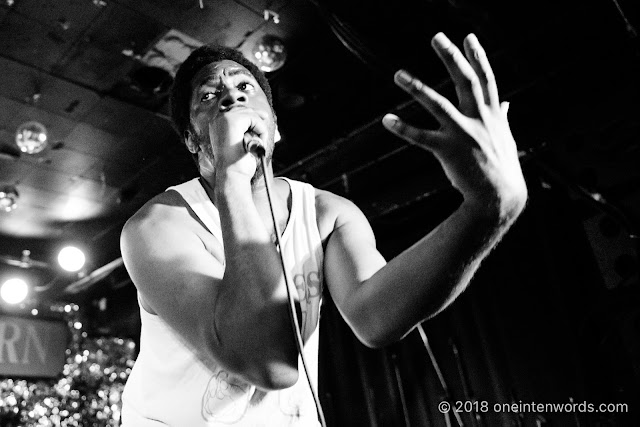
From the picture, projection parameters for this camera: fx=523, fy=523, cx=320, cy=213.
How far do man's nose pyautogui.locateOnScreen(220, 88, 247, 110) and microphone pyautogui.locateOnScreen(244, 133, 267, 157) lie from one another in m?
0.23

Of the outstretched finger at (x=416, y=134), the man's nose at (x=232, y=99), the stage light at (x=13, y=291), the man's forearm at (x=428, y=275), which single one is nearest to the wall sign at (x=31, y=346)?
the stage light at (x=13, y=291)

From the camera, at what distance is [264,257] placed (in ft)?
3.70

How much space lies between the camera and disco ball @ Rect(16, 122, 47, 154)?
213 inches

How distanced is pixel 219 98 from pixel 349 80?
4.21 m

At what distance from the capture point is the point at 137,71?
5.25 meters

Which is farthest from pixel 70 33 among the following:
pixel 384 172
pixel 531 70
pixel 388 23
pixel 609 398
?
pixel 609 398

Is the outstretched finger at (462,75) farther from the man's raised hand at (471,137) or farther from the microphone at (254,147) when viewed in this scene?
the microphone at (254,147)

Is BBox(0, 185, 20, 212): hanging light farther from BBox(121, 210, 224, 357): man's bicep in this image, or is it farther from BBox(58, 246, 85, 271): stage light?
BBox(121, 210, 224, 357): man's bicep

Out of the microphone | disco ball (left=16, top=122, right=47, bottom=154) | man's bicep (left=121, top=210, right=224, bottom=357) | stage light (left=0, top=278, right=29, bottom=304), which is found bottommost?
man's bicep (left=121, top=210, right=224, bottom=357)

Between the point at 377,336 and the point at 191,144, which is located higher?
the point at 191,144

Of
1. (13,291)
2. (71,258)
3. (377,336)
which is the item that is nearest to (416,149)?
(377,336)

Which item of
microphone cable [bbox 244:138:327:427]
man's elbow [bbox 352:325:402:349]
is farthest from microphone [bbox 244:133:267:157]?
man's elbow [bbox 352:325:402:349]

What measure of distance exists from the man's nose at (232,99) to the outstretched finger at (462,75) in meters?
0.70

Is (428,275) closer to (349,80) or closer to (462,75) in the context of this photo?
(462,75)
